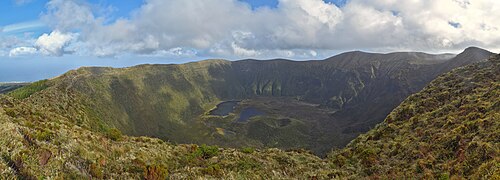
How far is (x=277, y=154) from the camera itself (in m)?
41.4

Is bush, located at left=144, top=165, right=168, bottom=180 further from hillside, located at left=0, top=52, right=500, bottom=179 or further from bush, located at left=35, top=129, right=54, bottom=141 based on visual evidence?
bush, located at left=35, top=129, right=54, bottom=141

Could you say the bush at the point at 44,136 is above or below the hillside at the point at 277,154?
above

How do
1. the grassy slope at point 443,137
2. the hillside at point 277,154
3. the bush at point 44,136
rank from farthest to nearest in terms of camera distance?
the grassy slope at point 443,137 < the bush at point 44,136 < the hillside at point 277,154

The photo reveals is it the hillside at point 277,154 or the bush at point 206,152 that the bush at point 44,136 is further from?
the bush at point 206,152

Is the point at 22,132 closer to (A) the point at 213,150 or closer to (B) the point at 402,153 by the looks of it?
(A) the point at 213,150

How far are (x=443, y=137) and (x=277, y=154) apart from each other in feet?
64.4

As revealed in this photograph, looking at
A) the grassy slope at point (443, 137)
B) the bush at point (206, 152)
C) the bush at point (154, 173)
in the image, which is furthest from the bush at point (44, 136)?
the grassy slope at point (443, 137)

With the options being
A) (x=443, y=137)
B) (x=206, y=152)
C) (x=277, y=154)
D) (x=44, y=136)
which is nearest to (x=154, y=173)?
(x=44, y=136)

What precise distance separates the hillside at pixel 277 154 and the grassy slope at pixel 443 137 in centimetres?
11

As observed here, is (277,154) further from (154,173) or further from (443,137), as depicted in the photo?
(154,173)

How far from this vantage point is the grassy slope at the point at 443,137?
84.5 feet

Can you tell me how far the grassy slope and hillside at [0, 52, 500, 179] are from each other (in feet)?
0.37

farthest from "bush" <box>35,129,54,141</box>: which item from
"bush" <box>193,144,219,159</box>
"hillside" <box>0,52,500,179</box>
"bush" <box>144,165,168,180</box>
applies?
"bush" <box>193,144,219,159</box>

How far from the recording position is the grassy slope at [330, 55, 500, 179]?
1014 inches
